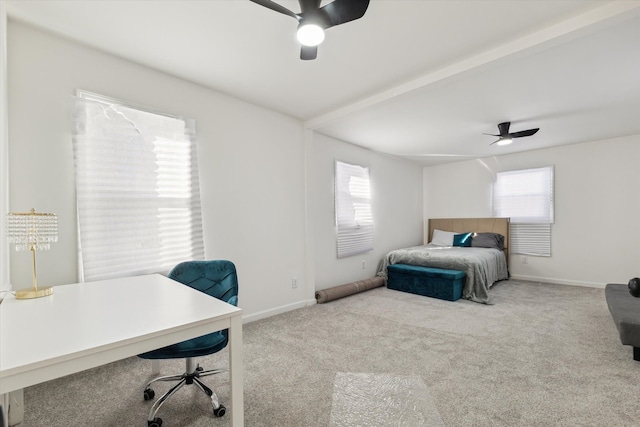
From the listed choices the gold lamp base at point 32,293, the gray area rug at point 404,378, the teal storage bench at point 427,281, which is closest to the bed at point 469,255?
the teal storage bench at point 427,281

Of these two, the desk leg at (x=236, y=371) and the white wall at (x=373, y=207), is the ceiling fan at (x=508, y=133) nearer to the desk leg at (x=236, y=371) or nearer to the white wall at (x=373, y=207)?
the white wall at (x=373, y=207)

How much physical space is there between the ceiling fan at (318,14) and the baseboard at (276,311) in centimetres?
272

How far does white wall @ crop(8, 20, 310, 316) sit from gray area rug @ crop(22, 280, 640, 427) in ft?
2.51

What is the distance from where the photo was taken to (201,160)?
281 centimetres

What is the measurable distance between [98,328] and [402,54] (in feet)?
8.55

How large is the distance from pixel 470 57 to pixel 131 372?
366 cm

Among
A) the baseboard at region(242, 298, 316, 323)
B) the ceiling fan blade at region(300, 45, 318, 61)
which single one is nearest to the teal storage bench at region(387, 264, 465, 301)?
the baseboard at region(242, 298, 316, 323)

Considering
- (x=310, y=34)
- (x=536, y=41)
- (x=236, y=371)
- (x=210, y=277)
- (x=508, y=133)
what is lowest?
(x=236, y=371)

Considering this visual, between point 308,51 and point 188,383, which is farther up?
point 308,51

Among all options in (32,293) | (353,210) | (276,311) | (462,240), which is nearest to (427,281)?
(353,210)

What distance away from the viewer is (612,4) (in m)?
1.74

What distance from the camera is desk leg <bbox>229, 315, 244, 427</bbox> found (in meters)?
1.20

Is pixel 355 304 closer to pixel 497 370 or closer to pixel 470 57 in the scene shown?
pixel 497 370

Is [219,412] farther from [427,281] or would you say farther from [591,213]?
[591,213]
